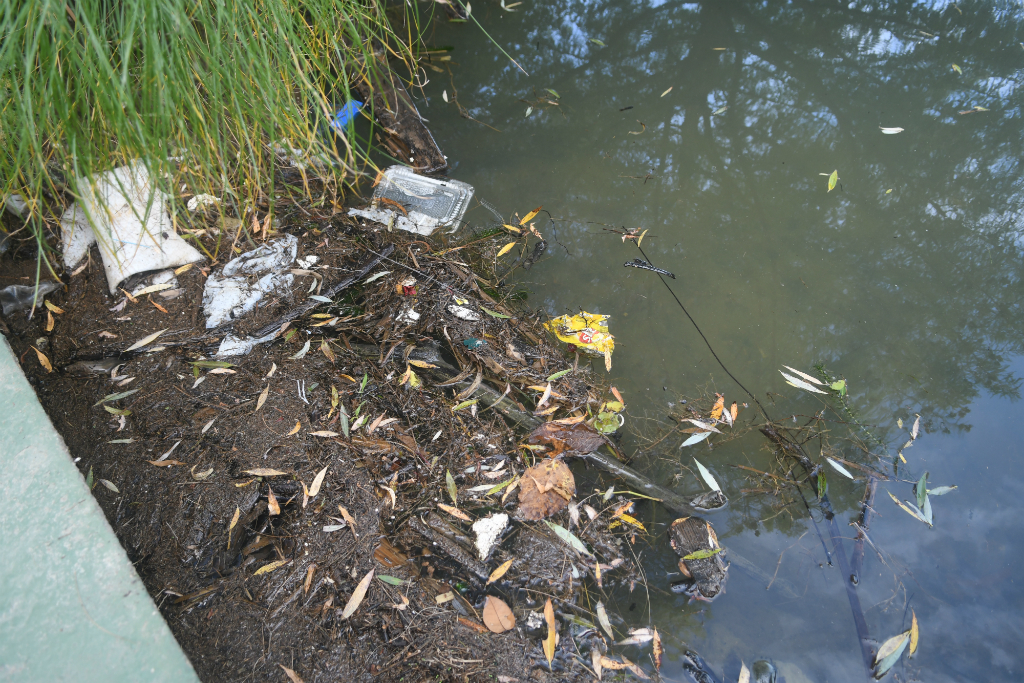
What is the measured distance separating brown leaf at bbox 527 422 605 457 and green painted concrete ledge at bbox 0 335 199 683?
4.42 ft

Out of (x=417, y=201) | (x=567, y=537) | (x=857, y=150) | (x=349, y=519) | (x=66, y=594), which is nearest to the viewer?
(x=66, y=594)

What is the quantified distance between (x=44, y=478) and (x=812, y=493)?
269 centimetres

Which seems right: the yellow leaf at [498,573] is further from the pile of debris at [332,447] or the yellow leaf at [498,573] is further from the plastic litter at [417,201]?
the plastic litter at [417,201]

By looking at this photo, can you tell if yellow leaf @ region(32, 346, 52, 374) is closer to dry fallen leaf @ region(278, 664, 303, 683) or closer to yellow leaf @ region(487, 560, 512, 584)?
dry fallen leaf @ region(278, 664, 303, 683)

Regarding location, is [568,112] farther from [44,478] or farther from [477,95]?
[44,478]

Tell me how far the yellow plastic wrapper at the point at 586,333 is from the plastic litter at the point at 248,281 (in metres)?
1.20

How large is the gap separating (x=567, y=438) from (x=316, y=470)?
0.99 m

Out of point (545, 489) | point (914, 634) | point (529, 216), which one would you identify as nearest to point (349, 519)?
point (545, 489)

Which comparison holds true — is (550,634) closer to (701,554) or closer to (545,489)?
(545,489)

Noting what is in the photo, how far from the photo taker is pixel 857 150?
286 cm

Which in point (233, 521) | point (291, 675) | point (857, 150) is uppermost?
point (857, 150)

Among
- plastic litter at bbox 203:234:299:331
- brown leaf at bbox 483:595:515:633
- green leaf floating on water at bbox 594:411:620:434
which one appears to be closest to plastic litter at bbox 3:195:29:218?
plastic litter at bbox 203:234:299:331

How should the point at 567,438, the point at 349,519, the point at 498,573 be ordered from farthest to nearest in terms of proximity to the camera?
the point at 567,438 < the point at 498,573 < the point at 349,519

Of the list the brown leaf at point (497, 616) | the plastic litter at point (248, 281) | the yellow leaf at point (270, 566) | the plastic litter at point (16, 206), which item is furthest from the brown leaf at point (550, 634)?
the plastic litter at point (16, 206)
